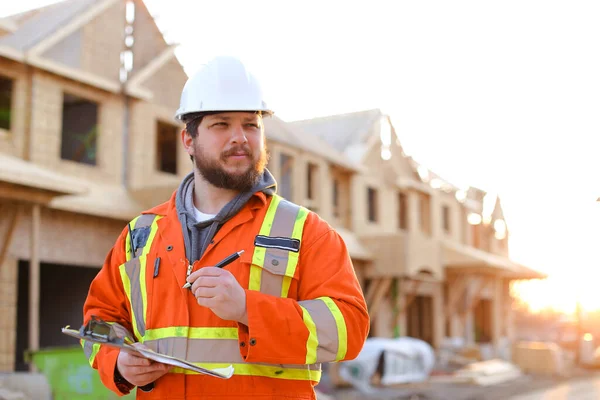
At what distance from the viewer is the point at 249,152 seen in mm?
2658

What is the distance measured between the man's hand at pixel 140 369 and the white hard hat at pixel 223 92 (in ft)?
2.93

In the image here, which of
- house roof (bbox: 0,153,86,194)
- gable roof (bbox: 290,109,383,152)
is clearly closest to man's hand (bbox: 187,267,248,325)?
house roof (bbox: 0,153,86,194)

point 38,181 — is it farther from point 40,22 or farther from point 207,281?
point 207,281

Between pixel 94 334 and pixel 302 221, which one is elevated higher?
pixel 302 221

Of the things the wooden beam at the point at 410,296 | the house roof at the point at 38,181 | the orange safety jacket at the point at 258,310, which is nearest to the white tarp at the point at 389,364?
the wooden beam at the point at 410,296

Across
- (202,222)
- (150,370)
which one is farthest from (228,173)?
(150,370)

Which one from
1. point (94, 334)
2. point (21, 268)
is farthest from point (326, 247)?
point (21, 268)

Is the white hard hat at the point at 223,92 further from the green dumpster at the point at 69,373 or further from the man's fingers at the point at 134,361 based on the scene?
the green dumpster at the point at 69,373

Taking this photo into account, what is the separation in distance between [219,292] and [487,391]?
55.4ft

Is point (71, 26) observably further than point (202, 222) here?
Yes

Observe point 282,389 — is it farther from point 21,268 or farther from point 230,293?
point 21,268

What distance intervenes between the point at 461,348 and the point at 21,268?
14.4 meters

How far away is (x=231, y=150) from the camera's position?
2.64 m

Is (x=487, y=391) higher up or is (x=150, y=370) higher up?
(x=150, y=370)
